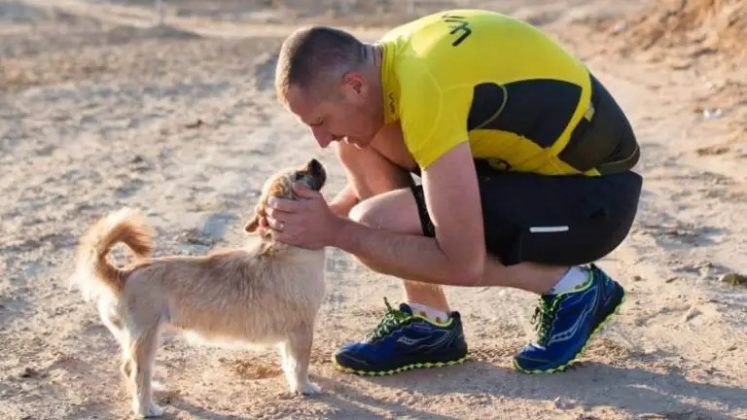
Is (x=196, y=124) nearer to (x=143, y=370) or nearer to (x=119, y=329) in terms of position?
(x=119, y=329)

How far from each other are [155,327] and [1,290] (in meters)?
1.82

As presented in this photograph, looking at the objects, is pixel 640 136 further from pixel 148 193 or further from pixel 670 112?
pixel 148 193

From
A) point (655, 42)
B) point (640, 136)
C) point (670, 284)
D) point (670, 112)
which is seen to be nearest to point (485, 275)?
point (670, 284)

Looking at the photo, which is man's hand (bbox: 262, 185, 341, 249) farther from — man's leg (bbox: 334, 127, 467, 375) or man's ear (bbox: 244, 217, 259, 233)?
man's leg (bbox: 334, 127, 467, 375)

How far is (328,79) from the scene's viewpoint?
4.30 meters

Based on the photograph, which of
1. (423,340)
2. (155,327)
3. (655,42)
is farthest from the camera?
(655,42)

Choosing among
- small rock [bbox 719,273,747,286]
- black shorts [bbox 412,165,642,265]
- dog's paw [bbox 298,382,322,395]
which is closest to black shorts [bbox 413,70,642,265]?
black shorts [bbox 412,165,642,265]

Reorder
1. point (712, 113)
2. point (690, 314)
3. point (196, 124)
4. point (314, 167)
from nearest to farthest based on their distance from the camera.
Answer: point (314, 167), point (690, 314), point (712, 113), point (196, 124)

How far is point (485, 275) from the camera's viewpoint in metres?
4.69

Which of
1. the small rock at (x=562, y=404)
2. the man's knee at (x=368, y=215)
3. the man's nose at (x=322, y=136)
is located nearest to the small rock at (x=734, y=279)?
the small rock at (x=562, y=404)

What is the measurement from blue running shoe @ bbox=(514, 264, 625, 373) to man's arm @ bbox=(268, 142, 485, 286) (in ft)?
1.63

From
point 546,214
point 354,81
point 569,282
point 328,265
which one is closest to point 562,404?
point 569,282

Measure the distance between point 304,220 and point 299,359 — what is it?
1.77 ft

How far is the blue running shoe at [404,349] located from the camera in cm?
488
